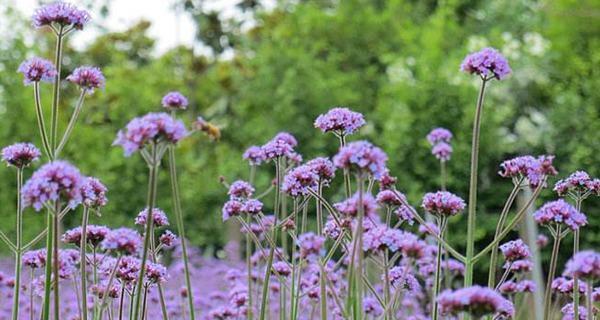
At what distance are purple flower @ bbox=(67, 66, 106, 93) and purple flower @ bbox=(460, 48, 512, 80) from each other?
1.19 meters

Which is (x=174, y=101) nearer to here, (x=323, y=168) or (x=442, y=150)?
(x=323, y=168)

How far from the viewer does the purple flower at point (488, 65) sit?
2605 mm

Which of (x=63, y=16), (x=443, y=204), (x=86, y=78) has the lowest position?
(x=443, y=204)

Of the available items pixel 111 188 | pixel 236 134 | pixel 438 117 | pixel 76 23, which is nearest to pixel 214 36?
pixel 236 134

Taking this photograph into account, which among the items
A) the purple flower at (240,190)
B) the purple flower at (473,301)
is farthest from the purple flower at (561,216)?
the purple flower at (240,190)

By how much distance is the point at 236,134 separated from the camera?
1362 centimetres

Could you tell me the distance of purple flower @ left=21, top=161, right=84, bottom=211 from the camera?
1987 mm

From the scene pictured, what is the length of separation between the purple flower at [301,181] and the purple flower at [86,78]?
0.69 m

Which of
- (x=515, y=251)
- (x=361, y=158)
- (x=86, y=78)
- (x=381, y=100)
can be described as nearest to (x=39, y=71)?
(x=86, y=78)

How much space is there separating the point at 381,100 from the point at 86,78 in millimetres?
9755

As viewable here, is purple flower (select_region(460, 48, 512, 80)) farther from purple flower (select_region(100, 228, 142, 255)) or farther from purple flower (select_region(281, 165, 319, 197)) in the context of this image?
purple flower (select_region(100, 228, 142, 255))

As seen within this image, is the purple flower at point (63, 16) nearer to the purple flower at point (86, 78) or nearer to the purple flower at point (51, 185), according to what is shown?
the purple flower at point (86, 78)

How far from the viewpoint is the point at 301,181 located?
264cm

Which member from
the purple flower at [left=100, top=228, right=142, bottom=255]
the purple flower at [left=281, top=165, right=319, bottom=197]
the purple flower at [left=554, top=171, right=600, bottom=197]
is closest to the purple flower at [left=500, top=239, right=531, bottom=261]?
the purple flower at [left=554, top=171, right=600, bottom=197]
